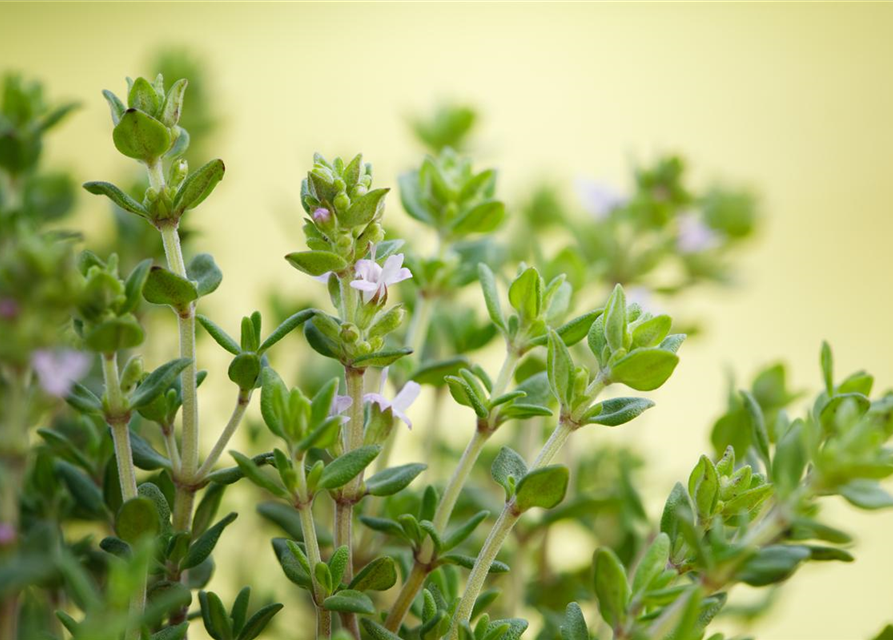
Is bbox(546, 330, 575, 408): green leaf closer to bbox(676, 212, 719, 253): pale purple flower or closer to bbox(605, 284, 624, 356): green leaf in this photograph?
bbox(605, 284, 624, 356): green leaf

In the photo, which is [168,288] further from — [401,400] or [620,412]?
[620,412]

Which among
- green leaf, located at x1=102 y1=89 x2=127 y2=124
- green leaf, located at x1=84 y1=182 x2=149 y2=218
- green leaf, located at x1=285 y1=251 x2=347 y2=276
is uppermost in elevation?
green leaf, located at x1=102 y1=89 x2=127 y2=124

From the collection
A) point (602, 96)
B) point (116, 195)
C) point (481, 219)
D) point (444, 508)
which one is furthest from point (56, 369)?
point (602, 96)

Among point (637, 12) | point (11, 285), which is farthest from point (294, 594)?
point (637, 12)

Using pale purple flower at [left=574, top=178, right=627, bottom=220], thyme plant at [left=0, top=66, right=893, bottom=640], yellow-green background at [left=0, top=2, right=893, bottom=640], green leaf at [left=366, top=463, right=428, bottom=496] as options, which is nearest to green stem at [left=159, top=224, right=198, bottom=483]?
thyme plant at [left=0, top=66, right=893, bottom=640]

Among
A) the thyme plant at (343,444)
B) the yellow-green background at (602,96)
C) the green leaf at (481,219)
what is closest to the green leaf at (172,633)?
the thyme plant at (343,444)
